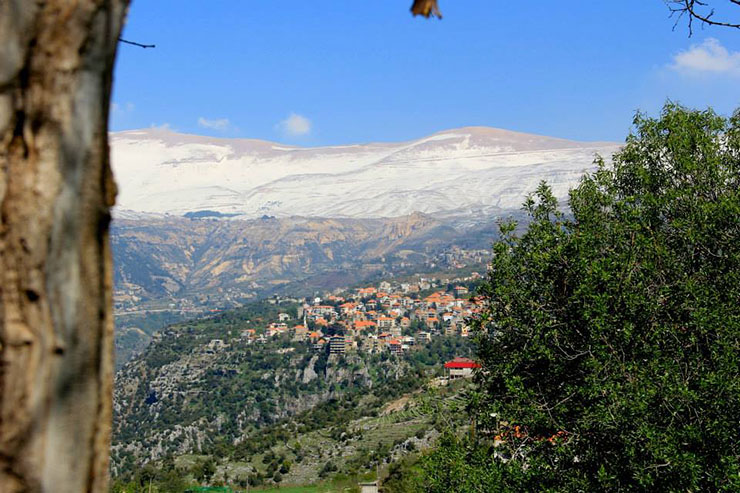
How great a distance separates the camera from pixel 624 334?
10.3m

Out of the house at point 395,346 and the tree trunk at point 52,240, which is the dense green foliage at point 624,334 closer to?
the tree trunk at point 52,240

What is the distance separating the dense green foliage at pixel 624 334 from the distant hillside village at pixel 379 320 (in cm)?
7354

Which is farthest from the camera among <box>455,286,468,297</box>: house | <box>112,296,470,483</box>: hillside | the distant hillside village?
<box>455,286,468,297</box>: house

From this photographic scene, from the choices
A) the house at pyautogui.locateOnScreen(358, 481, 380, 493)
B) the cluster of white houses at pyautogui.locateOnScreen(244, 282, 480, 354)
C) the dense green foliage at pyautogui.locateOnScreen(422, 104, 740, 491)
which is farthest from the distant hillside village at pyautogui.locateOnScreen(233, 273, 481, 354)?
the dense green foliage at pyautogui.locateOnScreen(422, 104, 740, 491)

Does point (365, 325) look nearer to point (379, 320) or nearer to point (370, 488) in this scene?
point (379, 320)

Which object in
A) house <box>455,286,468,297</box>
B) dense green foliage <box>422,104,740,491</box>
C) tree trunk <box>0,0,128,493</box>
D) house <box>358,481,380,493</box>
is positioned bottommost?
house <box>455,286,468,297</box>

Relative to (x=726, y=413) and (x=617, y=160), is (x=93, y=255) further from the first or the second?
(x=617, y=160)

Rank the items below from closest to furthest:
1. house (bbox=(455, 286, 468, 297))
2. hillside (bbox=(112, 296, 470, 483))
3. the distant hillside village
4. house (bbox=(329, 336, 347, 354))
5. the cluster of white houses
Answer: hillside (bbox=(112, 296, 470, 483)) < house (bbox=(329, 336, 347, 354)) < the cluster of white houses < the distant hillside village < house (bbox=(455, 286, 468, 297))

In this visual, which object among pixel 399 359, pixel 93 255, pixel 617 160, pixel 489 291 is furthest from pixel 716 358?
pixel 399 359

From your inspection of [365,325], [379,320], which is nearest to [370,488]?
[365,325]

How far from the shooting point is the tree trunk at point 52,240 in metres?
1.13

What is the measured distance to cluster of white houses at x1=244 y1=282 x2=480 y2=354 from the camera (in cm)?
10612

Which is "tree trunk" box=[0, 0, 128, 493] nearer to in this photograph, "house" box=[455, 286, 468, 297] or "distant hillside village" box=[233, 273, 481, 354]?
"distant hillside village" box=[233, 273, 481, 354]

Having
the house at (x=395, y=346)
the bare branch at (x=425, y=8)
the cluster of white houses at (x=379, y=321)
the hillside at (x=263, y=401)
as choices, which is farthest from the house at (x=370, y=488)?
the house at (x=395, y=346)
